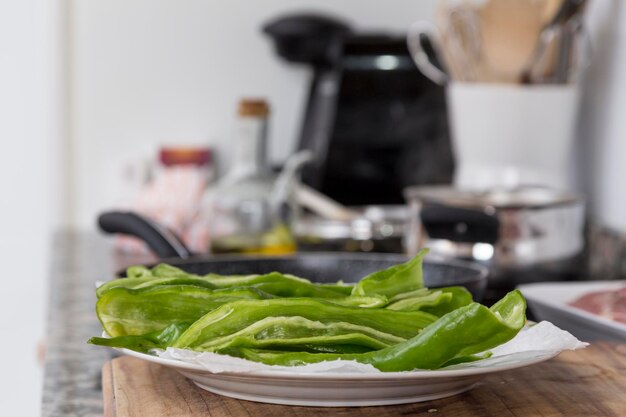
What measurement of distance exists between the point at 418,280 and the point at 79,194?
1.61 metres

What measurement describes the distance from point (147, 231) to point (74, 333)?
13 centimetres

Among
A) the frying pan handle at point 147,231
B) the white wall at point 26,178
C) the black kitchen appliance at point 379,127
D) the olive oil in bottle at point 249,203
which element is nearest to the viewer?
the frying pan handle at point 147,231

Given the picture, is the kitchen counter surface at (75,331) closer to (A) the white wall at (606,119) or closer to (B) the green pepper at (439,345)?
(B) the green pepper at (439,345)

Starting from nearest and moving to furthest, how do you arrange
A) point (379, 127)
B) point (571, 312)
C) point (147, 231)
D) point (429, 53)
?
point (571, 312), point (147, 231), point (429, 53), point (379, 127)

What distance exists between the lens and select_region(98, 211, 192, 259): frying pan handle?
1.01m

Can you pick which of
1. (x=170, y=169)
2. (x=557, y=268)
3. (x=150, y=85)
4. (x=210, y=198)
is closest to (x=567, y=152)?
(x=557, y=268)

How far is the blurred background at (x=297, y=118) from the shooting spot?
1.48 metres

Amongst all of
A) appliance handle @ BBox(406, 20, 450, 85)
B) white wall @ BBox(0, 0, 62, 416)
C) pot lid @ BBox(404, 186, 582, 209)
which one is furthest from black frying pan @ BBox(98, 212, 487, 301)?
white wall @ BBox(0, 0, 62, 416)

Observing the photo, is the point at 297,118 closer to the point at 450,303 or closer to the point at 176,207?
the point at 176,207

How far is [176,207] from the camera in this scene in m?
1.73

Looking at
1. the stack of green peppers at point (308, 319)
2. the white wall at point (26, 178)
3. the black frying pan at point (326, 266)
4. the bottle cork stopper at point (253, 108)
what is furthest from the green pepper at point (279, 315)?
the white wall at point (26, 178)

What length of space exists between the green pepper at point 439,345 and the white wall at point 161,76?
1.63m

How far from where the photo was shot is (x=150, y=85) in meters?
2.17

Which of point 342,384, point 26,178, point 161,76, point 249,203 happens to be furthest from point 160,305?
point 26,178
